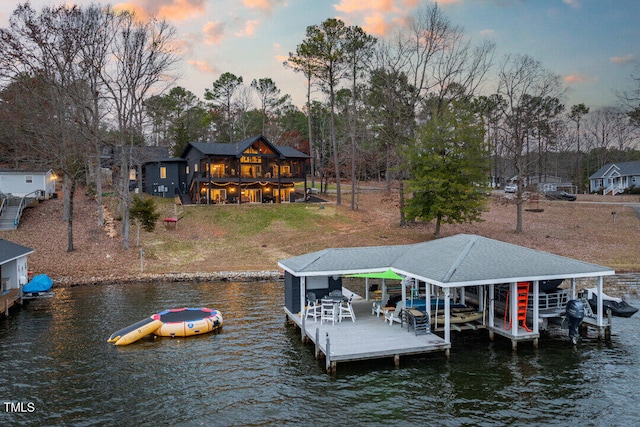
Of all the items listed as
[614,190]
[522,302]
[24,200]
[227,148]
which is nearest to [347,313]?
[522,302]

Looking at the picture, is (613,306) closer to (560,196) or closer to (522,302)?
(522,302)

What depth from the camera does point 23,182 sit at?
152 feet

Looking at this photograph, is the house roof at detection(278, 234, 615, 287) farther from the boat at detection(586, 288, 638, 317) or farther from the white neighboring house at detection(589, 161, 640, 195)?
the white neighboring house at detection(589, 161, 640, 195)

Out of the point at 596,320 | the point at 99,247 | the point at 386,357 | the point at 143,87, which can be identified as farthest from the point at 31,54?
the point at 596,320

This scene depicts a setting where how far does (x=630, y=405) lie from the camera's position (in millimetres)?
12781

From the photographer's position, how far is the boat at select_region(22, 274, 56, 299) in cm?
2584

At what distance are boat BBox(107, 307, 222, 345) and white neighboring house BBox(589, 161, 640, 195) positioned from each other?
69847 millimetres

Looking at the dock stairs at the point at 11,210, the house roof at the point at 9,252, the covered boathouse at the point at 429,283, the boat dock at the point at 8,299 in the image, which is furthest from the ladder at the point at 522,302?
the dock stairs at the point at 11,210

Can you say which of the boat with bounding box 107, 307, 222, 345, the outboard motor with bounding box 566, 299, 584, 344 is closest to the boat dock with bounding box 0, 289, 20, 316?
the boat with bounding box 107, 307, 222, 345

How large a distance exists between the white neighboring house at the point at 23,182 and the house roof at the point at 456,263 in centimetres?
3697

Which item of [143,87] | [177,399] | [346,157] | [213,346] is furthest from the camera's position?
[346,157]

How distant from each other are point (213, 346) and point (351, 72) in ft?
136

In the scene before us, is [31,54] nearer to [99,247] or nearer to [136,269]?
[99,247]

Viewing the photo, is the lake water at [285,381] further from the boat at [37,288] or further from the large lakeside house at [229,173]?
the large lakeside house at [229,173]
